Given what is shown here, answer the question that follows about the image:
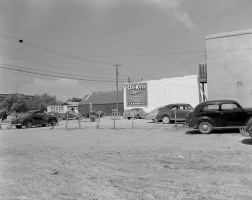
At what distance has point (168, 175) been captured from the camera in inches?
241

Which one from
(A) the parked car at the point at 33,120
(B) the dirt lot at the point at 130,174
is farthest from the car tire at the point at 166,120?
(B) the dirt lot at the point at 130,174

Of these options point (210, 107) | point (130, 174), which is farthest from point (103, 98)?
point (130, 174)

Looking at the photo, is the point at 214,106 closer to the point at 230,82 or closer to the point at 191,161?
the point at 230,82

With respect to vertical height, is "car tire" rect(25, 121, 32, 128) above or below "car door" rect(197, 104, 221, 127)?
below

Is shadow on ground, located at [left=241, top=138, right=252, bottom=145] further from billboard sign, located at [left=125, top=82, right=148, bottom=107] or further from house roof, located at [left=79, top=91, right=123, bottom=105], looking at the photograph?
house roof, located at [left=79, top=91, right=123, bottom=105]

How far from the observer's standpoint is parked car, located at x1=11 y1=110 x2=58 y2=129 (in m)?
23.6

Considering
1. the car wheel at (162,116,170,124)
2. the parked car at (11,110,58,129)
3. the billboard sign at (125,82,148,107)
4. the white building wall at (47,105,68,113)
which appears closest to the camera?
the car wheel at (162,116,170,124)

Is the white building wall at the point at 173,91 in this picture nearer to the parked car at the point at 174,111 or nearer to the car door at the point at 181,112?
the parked car at the point at 174,111

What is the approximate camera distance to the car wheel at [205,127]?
13953 mm

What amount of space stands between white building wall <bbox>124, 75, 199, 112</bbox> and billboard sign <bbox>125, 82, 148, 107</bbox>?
29.6 inches

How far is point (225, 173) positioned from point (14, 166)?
5.35 meters

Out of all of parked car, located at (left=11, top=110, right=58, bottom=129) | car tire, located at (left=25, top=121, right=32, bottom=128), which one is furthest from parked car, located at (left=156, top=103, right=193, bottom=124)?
car tire, located at (left=25, top=121, right=32, bottom=128)

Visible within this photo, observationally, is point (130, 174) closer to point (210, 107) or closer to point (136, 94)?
point (210, 107)

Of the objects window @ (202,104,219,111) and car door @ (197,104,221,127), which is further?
A: window @ (202,104,219,111)
